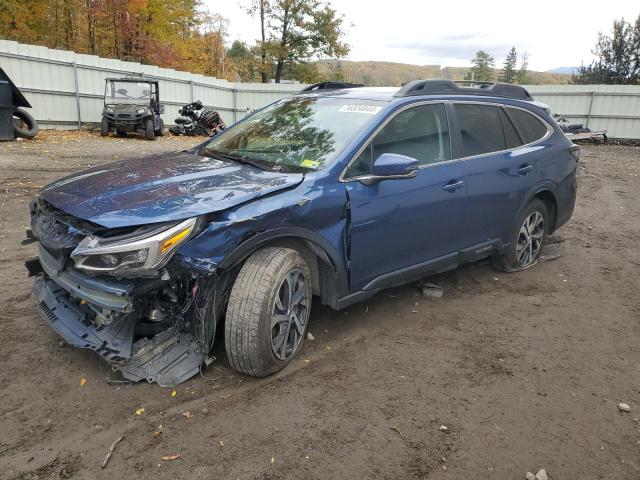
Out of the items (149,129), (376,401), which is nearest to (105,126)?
(149,129)

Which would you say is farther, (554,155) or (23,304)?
(554,155)

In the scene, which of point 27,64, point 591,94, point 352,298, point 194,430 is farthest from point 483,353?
point 591,94

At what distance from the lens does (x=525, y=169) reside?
4766 mm

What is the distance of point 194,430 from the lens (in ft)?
8.43

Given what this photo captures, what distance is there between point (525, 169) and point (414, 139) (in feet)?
5.03

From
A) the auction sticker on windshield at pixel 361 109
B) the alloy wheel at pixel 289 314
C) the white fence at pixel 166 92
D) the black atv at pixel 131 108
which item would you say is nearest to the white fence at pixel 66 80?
the white fence at pixel 166 92

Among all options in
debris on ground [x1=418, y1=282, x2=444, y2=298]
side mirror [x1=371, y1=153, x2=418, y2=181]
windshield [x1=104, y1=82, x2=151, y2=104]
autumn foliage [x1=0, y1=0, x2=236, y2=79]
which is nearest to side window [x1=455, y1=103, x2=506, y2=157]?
side mirror [x1=371, y1=153, x2=418, y2=181]

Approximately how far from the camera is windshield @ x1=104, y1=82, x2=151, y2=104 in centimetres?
1639

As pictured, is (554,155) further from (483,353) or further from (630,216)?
(630,216)

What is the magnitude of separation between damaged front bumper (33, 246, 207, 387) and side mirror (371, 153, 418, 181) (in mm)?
1597

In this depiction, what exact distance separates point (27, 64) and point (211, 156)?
1525cm

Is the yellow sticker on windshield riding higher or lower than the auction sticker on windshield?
lower

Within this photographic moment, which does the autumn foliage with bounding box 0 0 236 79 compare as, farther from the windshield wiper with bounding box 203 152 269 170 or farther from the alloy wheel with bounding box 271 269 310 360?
the alloy wheel with bounding box 271 269 310 360

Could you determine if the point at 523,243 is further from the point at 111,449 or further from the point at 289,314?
the point at 111,449
